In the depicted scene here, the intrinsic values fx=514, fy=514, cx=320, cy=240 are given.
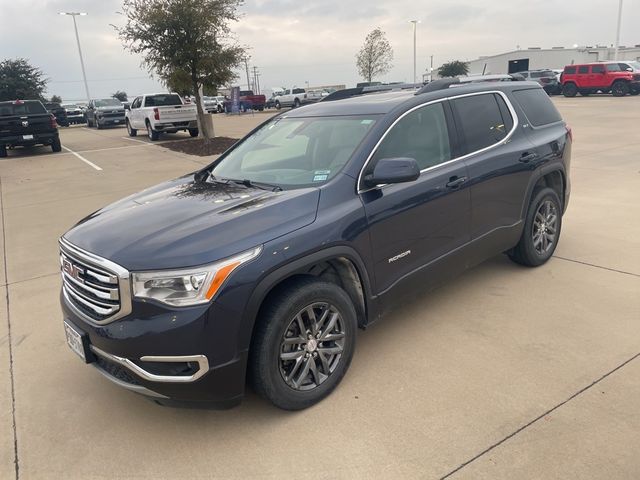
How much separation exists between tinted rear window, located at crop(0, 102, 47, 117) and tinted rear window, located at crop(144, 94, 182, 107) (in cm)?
439

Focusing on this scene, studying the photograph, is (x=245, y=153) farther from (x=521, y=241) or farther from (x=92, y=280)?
(x=521, y=241)

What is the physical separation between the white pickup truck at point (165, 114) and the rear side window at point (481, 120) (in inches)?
640

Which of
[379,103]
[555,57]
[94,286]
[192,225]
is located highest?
[555,57]

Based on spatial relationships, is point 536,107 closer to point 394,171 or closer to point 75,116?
point 394,171

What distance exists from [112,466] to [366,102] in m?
2.94

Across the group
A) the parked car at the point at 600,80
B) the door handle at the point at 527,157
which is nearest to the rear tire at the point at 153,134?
the door handle at the point at 527,157

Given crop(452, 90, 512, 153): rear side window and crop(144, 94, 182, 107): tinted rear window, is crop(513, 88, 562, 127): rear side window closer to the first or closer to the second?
crop(452, 90, 512, 153): rear side window

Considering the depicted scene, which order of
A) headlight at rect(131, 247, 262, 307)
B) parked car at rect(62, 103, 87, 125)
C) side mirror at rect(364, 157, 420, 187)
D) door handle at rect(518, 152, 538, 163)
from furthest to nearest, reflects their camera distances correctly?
parked car at rect(62, 103, 87, 125) < door handle at rect(518, 152, 538, 163) < side mirror at rect(364, 157, 420, 187) < headlight at rect(131, 247, 262, 307)

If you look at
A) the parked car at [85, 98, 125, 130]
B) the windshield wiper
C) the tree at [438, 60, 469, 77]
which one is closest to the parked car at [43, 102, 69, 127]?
the parked car at [85, 98, 125, 130]

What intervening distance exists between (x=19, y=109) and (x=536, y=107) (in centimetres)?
1622

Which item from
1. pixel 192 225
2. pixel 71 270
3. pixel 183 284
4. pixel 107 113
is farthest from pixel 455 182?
pixel 107 113

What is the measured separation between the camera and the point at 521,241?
15.4ft

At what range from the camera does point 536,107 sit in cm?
493

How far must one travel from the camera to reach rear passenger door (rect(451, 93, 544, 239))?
4051 mm
